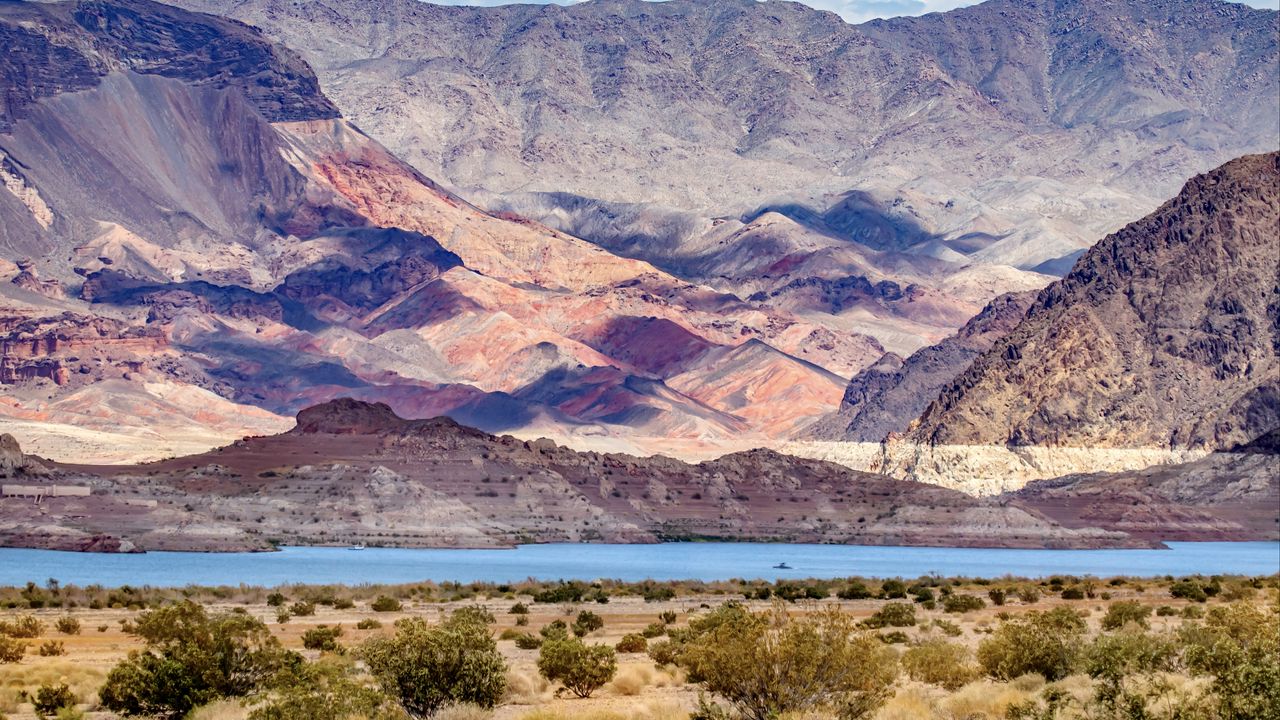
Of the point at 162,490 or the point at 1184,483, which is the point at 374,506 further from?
the point at 1184,483

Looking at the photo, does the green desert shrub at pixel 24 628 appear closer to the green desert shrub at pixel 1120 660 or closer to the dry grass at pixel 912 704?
the dry grass at pixel 912 704

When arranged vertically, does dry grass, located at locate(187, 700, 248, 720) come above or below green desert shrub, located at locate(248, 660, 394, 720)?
below

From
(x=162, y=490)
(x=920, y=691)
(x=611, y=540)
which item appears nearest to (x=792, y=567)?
(x=611, y=540)

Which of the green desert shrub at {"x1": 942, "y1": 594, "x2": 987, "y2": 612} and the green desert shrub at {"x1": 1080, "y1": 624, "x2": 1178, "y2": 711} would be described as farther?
the green desert shrub at {"x1": 942, "y1": 594, "x2": 987, "y2": 612}

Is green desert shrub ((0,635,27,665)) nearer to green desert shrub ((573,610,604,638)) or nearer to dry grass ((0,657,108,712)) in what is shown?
dry grass ((0,657,108,712))

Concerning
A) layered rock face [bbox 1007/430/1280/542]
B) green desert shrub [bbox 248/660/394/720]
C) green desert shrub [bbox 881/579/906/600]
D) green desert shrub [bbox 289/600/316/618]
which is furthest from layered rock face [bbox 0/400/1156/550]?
green desert shrub [bbox 248/660/394/720]

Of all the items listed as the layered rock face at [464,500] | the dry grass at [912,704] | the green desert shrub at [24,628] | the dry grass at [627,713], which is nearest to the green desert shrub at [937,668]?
the dry grass at [912,704]

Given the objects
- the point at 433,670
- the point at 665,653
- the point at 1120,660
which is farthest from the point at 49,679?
the point at 1120,660
